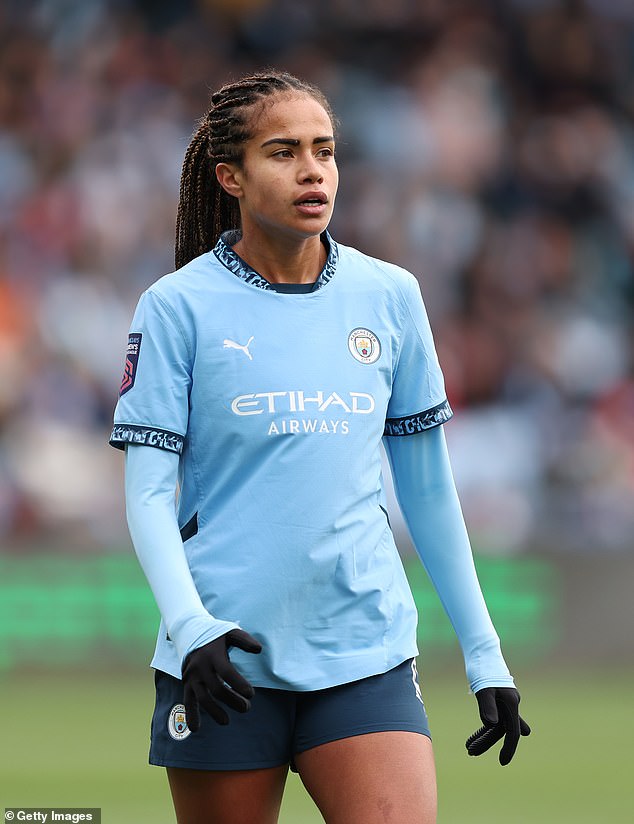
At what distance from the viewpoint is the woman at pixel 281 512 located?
126 inches

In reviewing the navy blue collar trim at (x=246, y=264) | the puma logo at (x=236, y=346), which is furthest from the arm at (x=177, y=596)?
the navy blue collar trim at (x=246, y=264)

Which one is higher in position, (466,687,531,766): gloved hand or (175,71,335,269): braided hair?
(175,71,335,269): braided hair

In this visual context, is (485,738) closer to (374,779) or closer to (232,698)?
(374,779)

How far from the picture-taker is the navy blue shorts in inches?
126

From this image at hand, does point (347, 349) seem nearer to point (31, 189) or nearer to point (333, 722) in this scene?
point (333, 722)

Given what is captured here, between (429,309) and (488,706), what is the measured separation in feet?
26.2

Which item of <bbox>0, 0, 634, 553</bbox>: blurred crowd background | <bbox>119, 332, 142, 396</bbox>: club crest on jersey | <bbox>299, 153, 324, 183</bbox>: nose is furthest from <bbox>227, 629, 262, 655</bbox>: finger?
<bbox>0, 0, 634, 553</bbox>: blurred crowd background

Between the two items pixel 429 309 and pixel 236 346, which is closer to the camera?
pixel 236 346

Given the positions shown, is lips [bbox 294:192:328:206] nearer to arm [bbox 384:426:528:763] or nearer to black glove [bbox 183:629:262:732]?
arm [bbox 384:426:528:763]

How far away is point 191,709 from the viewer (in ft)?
9.95

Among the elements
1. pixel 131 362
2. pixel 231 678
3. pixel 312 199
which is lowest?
pixel 231 678

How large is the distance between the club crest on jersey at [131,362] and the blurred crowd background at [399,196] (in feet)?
19.4

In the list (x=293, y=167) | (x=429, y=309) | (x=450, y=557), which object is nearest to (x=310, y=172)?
(x=293, y=167)

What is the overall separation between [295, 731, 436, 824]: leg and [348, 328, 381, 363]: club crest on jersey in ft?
2.47
